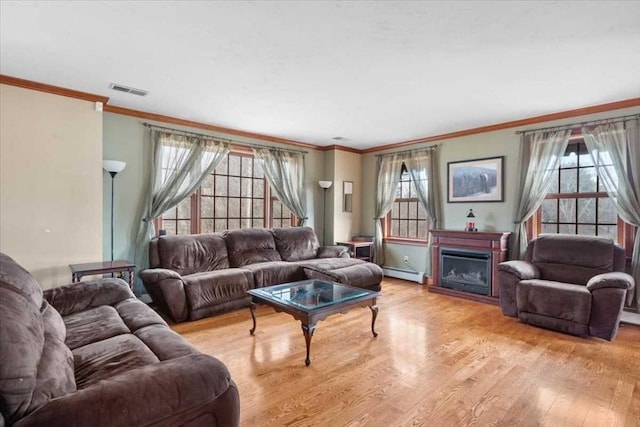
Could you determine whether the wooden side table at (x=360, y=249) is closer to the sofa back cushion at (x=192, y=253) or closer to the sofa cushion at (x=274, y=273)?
the sofa cushion at (x=274, y=273)

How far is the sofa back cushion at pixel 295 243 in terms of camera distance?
515 cm

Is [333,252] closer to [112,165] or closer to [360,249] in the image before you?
[360,249]

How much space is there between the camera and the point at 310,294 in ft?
10.6

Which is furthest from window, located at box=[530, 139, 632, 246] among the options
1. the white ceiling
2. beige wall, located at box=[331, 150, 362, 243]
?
beige wall, located at box=[331, 150, 362, 243]

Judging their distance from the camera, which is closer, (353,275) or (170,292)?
(170,292)

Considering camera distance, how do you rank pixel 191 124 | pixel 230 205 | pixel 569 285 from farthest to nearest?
pixel 230 205
pixel 191 124
pixel 569 285

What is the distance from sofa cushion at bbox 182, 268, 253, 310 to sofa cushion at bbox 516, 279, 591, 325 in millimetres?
3079

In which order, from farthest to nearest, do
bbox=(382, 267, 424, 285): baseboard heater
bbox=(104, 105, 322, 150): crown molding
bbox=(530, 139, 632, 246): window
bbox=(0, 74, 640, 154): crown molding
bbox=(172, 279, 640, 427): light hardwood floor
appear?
bbox=(382, 267, 424, 285): baseboard heater, bbox=(104, 105, 322, 150): crown molding, bbox=(530, 139, 632, 246): window, bbox=(0, 74, 640, 154): crown molding, bbox=(172, 279, 640, 427): light hardwood floor

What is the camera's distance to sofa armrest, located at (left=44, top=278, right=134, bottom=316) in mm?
2557

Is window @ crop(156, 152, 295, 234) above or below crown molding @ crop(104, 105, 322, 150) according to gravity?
below

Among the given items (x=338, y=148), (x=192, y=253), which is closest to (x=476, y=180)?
(x=338, y=148)

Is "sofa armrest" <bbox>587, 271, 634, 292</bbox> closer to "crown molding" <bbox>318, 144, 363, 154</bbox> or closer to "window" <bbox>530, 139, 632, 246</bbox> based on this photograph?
"window" <bbox>530, 139, 632, 246</bbox>

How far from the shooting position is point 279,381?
2379 millimetres

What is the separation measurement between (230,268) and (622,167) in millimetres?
4780
